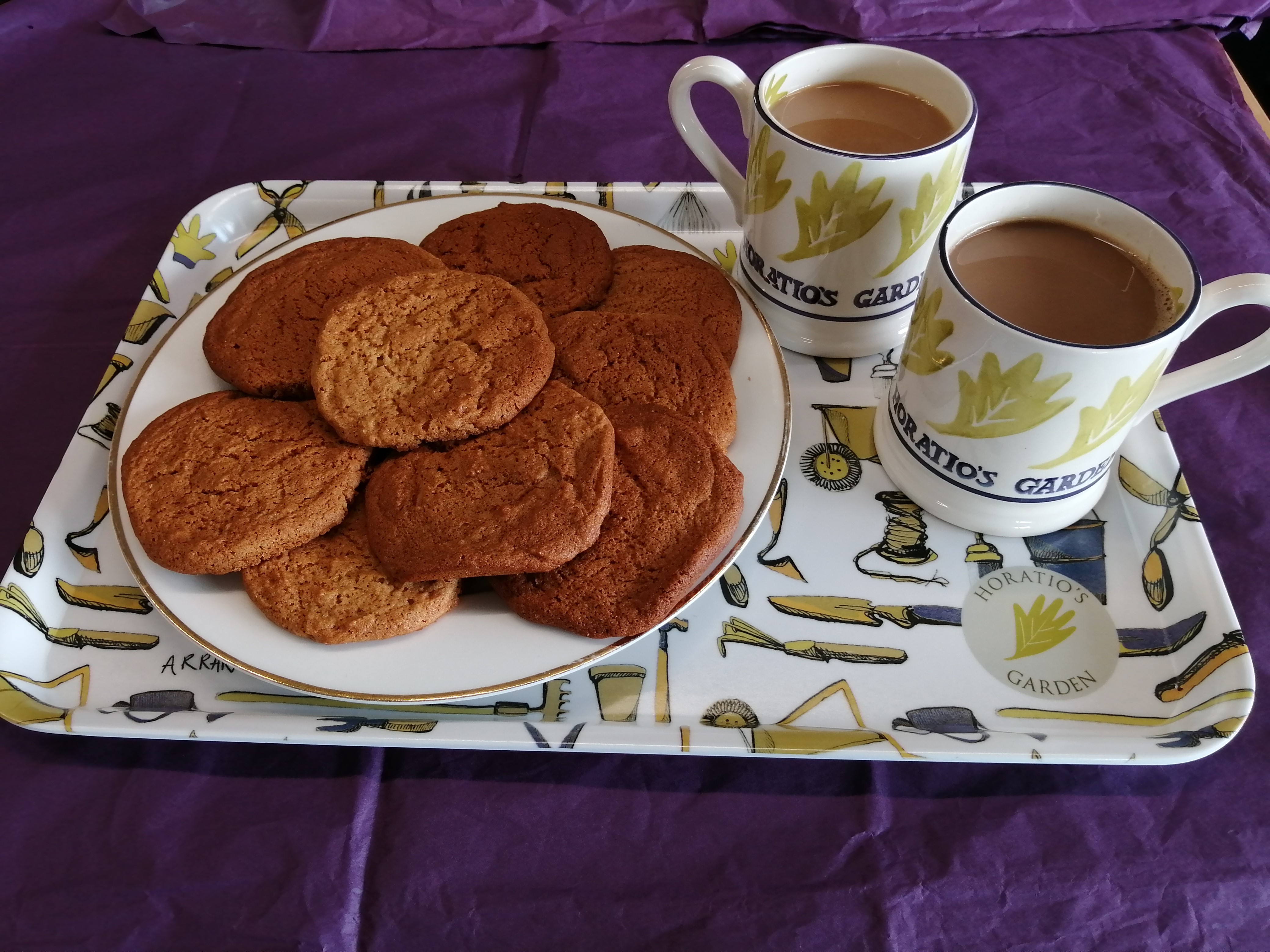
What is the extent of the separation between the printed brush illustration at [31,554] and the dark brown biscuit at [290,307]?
0.23 m

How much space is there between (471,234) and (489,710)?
54 centimetres

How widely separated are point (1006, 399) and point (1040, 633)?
233 millimetres

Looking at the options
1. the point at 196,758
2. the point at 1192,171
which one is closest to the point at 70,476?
the point at 196,758

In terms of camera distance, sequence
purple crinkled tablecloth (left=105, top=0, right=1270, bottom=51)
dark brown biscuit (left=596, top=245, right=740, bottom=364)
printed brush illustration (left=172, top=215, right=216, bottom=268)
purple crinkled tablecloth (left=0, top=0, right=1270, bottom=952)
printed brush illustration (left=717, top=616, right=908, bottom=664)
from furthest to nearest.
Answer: purple crinkled tablecloth (left=105, top=0, right=1270, bottom=51)
printed brush illustration (left=172, top=215, right=216, bottom=268)
dark brown biscuit (left=596, top=245, right=740, bottom=364)
printed brush illustration (left=717, top=616, right=908, bottom=664)
purple crinkled tablecloth (left=0, top=0, right=1270, bottom=952)

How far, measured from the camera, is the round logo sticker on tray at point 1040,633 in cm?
77

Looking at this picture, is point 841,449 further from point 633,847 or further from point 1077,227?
point 633,847

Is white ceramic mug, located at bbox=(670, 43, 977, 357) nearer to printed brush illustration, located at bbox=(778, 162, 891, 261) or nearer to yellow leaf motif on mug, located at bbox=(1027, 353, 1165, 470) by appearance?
printed brush illustration, located at bbox=(778, 162, 891, 261)

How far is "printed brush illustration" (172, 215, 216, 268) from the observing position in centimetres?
115

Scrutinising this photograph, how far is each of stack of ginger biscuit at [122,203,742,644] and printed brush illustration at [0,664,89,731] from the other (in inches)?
6.0

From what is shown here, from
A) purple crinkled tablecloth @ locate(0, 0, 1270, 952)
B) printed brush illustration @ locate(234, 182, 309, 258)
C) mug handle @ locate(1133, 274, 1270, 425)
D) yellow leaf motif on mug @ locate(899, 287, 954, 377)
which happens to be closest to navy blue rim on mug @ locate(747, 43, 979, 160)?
yellow leaf motif on mug @ locate(899, 287, 954, 377)

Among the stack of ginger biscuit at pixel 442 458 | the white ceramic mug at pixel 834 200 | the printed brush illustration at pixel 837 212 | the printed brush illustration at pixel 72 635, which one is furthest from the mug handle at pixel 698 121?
the printed brush illustration at pixel 72 635

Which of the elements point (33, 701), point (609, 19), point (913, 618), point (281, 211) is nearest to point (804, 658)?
point (913, 618)

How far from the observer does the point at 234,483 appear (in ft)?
2.52

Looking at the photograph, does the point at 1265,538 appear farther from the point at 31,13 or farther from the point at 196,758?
the point at 31,13
